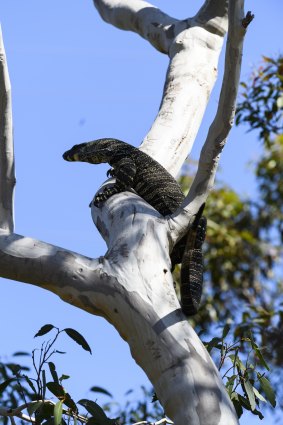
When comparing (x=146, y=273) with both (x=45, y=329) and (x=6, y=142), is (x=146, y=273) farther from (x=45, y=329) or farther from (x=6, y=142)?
(x=6, y=142)

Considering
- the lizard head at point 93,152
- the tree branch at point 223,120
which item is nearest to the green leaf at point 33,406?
the tree branch at point 223,120

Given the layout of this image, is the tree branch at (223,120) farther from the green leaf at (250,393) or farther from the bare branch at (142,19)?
the bare branch at (142,19)

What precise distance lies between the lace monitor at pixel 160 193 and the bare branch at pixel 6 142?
1.77 feet

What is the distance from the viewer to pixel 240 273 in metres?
14.2

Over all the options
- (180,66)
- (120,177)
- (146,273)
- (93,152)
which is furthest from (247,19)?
(93,152)

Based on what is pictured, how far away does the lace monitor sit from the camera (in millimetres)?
4562

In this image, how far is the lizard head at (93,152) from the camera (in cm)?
696

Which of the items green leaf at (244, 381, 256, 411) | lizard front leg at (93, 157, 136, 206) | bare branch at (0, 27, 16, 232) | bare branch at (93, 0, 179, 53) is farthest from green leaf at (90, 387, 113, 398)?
bare branch at (93, 0, 179, 53)

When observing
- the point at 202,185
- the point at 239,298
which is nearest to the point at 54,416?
the point at 202,185

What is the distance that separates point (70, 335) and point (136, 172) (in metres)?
1.47

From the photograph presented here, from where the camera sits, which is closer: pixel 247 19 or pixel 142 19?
pixel 247 19

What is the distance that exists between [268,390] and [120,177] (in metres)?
1.66

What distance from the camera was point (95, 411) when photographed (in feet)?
14.3

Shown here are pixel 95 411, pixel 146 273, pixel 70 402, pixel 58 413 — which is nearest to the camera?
pixel 146 273
